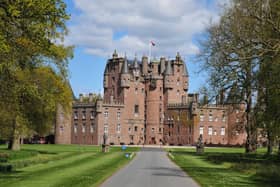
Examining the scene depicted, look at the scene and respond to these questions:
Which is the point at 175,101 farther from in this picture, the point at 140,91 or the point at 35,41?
the point at 35,41

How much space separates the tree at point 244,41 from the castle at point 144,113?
248 feet

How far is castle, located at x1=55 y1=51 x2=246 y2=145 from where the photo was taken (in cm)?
11681

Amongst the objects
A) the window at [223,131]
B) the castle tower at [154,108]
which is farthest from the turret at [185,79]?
the window at [223,131]

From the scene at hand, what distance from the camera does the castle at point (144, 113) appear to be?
383ft

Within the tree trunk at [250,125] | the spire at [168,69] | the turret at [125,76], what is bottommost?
the tree trunk at [250,125]

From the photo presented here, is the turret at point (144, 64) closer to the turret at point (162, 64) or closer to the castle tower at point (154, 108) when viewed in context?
the castle tower at point (154, 108)

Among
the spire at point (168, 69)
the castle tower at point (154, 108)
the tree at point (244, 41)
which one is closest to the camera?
the tree at point (244, 41)

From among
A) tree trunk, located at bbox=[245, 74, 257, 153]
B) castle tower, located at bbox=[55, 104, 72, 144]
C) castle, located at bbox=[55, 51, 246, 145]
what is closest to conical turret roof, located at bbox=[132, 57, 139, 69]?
castle, located at bbox=[55, 51, 246, 145]

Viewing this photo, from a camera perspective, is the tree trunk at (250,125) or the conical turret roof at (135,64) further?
the conical turret roof at (135,64)

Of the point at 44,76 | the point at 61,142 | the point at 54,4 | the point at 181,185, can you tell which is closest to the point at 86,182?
the point at 181,185

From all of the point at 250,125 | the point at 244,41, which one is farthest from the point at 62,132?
the point at 244,41

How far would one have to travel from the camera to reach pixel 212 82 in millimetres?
39875

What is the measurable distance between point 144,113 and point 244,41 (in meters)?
96.2

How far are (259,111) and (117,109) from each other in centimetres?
8115
